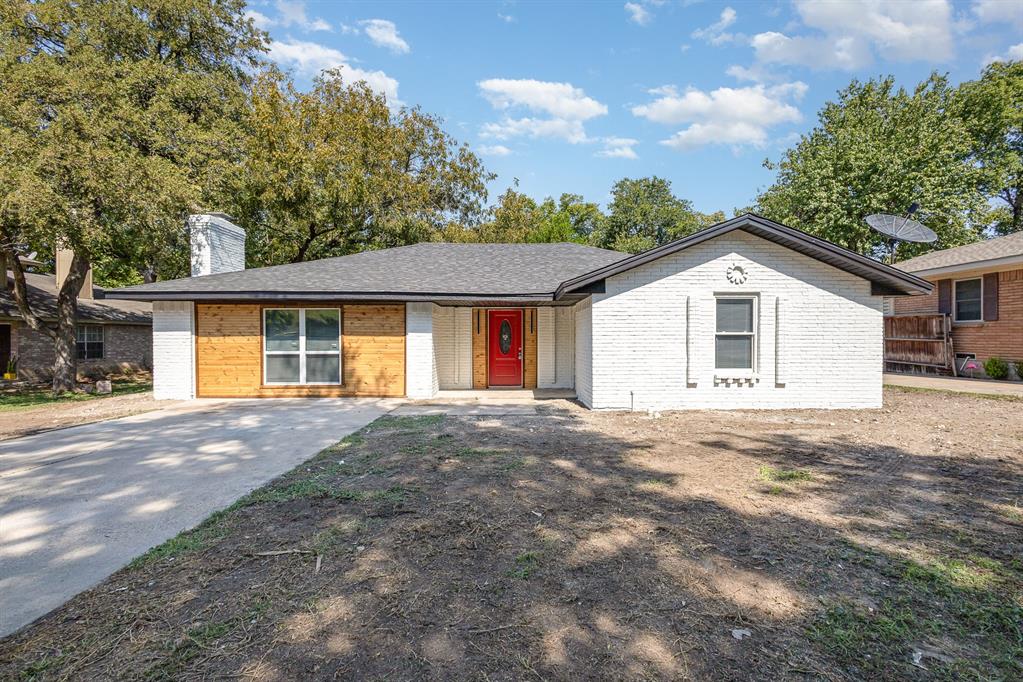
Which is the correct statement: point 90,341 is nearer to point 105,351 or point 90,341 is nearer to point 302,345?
point 105,351

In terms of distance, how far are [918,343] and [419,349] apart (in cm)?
1623

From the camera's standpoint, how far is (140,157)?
11711 millimetres

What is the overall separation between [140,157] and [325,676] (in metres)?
14.3

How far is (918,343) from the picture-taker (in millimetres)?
15328

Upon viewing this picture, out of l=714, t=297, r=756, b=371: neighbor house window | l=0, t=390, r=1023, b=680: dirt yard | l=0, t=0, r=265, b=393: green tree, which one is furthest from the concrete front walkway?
l=0, t=0, r=265, b=393: green tree

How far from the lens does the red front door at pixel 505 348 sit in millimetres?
12070

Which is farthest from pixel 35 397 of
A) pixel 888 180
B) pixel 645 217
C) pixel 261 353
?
pixel 645 217

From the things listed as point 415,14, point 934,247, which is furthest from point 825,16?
point 934,247

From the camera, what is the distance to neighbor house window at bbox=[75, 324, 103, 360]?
784 inches

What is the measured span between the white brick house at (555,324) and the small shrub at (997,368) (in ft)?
22.8

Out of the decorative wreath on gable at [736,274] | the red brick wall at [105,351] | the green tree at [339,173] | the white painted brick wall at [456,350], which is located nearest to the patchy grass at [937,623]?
the decorative wreath on gable at [736,274]

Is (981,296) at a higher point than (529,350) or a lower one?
higher

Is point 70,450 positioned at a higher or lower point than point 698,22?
lower

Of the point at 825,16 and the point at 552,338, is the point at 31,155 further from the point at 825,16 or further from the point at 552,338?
the point at 825,16
